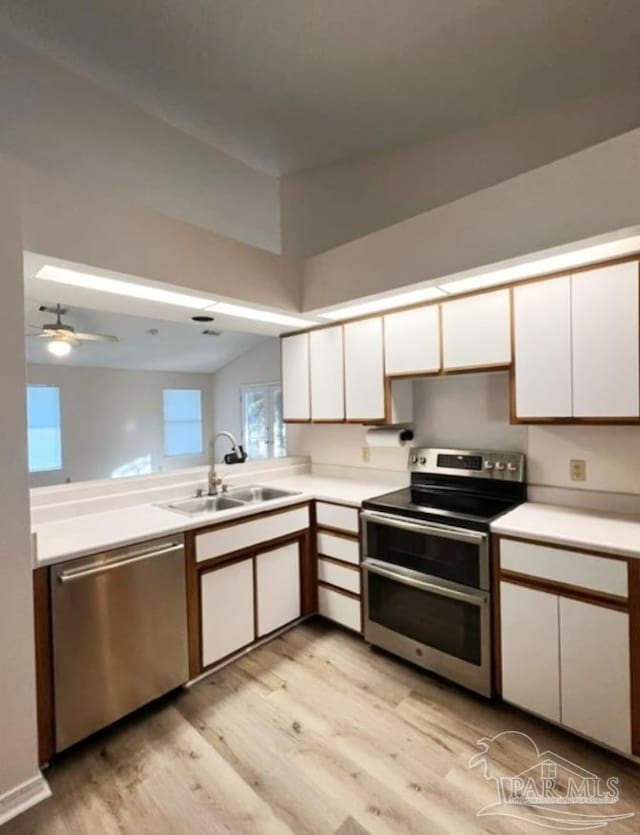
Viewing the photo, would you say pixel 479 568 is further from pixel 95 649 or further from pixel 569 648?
pixel 95 649

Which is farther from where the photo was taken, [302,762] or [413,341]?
[413,341]

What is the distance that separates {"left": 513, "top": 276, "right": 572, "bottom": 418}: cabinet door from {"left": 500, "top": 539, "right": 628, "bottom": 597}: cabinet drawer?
0.64 metres

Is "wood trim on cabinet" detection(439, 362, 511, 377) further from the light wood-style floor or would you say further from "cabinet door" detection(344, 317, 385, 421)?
the light wood-style floor

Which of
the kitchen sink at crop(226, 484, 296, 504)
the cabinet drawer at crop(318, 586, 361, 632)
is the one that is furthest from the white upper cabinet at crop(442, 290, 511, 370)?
the cabinet drawer at crop(318, 586, 361, 632)

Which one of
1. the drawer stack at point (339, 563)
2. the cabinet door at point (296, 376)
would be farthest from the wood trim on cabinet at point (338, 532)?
the cabinet door at point (296, 376)

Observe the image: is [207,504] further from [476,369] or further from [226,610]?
[476,369]

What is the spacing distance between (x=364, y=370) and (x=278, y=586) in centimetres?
149

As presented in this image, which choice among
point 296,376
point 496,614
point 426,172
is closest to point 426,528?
point 496,614

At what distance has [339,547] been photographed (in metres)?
2.59

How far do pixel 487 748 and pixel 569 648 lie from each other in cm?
54

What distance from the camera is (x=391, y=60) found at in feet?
6.90

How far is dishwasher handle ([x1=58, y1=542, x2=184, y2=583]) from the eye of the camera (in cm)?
165

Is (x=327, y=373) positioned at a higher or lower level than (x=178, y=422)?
higher

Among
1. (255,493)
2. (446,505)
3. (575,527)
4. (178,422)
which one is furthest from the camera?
(178,422)
